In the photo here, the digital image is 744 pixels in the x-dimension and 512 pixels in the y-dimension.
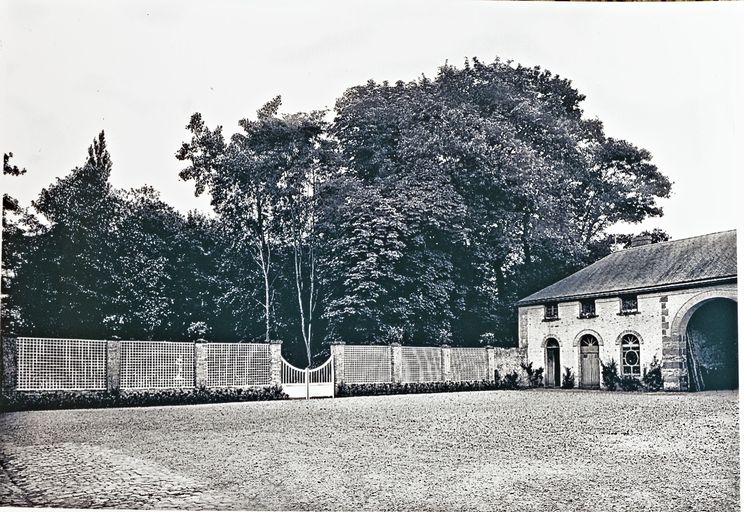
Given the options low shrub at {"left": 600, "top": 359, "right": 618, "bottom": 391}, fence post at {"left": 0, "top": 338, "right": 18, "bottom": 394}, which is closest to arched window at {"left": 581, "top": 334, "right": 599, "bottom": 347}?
low shrub at {"left": 600, "top": 359, "right": 618, "bottom": 391}

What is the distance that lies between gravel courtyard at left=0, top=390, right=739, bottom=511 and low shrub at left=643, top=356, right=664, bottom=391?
0.32m

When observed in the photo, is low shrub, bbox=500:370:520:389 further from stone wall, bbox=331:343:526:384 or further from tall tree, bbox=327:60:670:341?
tall tree, bbox=327:60:670:341

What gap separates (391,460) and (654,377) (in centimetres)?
440

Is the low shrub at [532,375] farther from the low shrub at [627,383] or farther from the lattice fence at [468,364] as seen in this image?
the low shrub at [627,383]

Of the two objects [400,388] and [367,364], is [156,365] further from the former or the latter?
[400,388]

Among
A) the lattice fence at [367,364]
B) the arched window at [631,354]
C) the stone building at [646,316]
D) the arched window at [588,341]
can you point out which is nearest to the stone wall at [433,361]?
the lattice fence at [367,364]

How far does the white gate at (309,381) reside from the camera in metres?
10.6

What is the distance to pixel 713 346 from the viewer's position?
8.55m

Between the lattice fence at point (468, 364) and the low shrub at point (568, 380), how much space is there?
168 cm

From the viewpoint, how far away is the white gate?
10594 mm

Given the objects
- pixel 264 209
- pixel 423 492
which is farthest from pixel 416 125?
pixel 423 492

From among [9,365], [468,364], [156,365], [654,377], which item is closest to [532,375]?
[468,364]

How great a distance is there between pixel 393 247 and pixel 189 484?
→ 377 cm

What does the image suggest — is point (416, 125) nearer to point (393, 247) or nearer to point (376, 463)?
point (393, 247)
